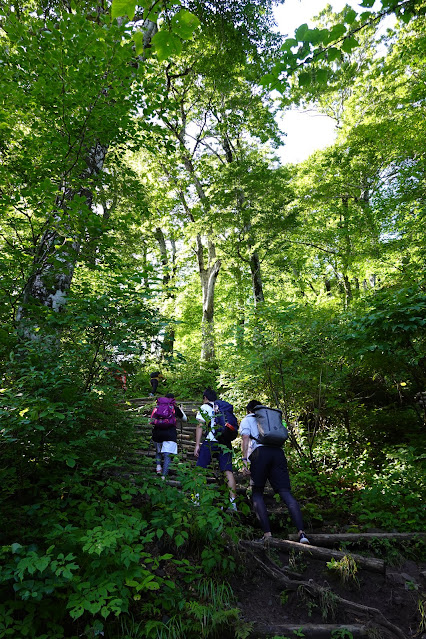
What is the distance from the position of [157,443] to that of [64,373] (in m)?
2.99

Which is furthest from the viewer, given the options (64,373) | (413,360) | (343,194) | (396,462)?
(343,194)

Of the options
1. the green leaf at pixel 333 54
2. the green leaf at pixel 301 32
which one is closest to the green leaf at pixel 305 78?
the green leaf at pixel 333 54

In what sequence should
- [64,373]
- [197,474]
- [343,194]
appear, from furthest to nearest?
[343,194] < [197,474] < [64,373]

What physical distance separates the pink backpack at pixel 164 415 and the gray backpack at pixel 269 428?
5.87 ft

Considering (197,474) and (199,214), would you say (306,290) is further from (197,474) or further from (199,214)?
(197,474)

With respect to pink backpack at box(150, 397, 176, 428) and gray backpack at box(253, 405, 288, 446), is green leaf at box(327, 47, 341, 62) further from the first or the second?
pink backpack at box(150, 397, 176, 428)

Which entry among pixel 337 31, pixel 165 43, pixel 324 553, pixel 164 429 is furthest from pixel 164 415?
pixel 337 31

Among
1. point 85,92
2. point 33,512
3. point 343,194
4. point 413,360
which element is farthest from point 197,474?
point 343,194

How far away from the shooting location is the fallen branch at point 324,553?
3955mm

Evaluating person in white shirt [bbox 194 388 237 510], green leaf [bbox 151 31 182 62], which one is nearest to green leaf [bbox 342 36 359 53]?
green leaf [bbox 151 31 182 62]

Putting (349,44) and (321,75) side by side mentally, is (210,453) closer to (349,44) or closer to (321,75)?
(321,75)

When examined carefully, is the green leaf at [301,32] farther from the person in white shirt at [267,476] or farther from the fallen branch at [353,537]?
the fallen branch at [353,537]

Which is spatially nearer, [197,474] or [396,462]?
[197,474]

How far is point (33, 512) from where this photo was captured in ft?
11.0
